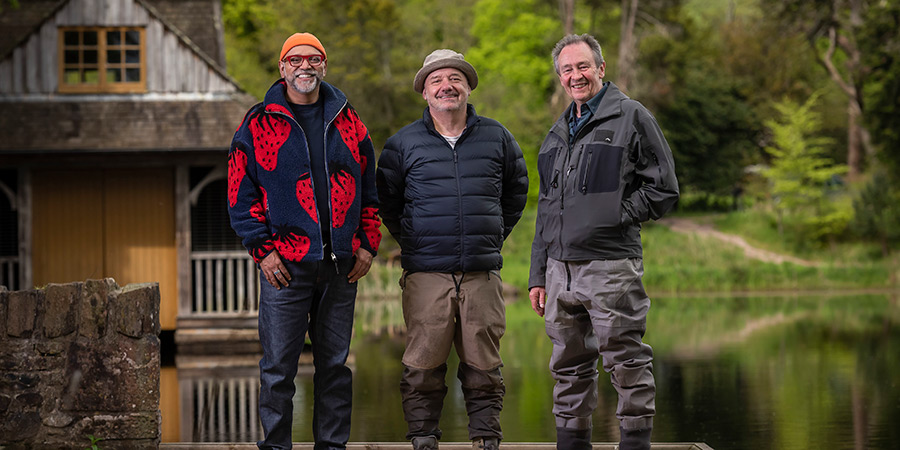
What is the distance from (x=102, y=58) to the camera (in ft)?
46.8

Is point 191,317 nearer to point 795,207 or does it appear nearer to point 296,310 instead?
point 296,310

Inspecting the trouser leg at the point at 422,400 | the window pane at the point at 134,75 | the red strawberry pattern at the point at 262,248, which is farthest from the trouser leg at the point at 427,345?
the window pane at the point at 134,75

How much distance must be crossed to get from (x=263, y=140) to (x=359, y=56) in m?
31.0

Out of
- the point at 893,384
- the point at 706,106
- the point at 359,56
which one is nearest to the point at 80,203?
the point at 893,384

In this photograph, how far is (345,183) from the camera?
5.21 metres

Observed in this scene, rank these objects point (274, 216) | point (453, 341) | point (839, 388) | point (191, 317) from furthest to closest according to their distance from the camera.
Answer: point (191, 317) → point (839, 388) → point (453, 341) → point (274, 216)

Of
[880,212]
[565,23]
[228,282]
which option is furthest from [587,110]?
[565,23]

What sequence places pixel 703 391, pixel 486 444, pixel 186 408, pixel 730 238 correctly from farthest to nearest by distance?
pixel 730 238
pixel 703 391
pixel 186 408
pixel 486 444

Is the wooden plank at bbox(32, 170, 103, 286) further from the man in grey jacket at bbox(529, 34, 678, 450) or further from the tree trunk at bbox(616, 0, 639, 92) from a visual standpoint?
the tree trunk at bbox(616, 0, 639, 92)

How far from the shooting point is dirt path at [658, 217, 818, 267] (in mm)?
28930

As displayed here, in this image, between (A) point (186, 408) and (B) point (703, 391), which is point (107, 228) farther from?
(B) point (703, 391)

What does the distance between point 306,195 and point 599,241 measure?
1.38m

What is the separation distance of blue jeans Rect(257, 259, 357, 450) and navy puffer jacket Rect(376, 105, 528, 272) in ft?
1.40

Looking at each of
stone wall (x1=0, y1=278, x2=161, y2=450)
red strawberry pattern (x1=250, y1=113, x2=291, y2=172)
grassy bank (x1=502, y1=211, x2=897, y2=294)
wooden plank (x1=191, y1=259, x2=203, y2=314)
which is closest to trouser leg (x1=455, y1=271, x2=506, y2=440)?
red strawberry pattern (x1=250, y1=113, x2=291, y2=172)
